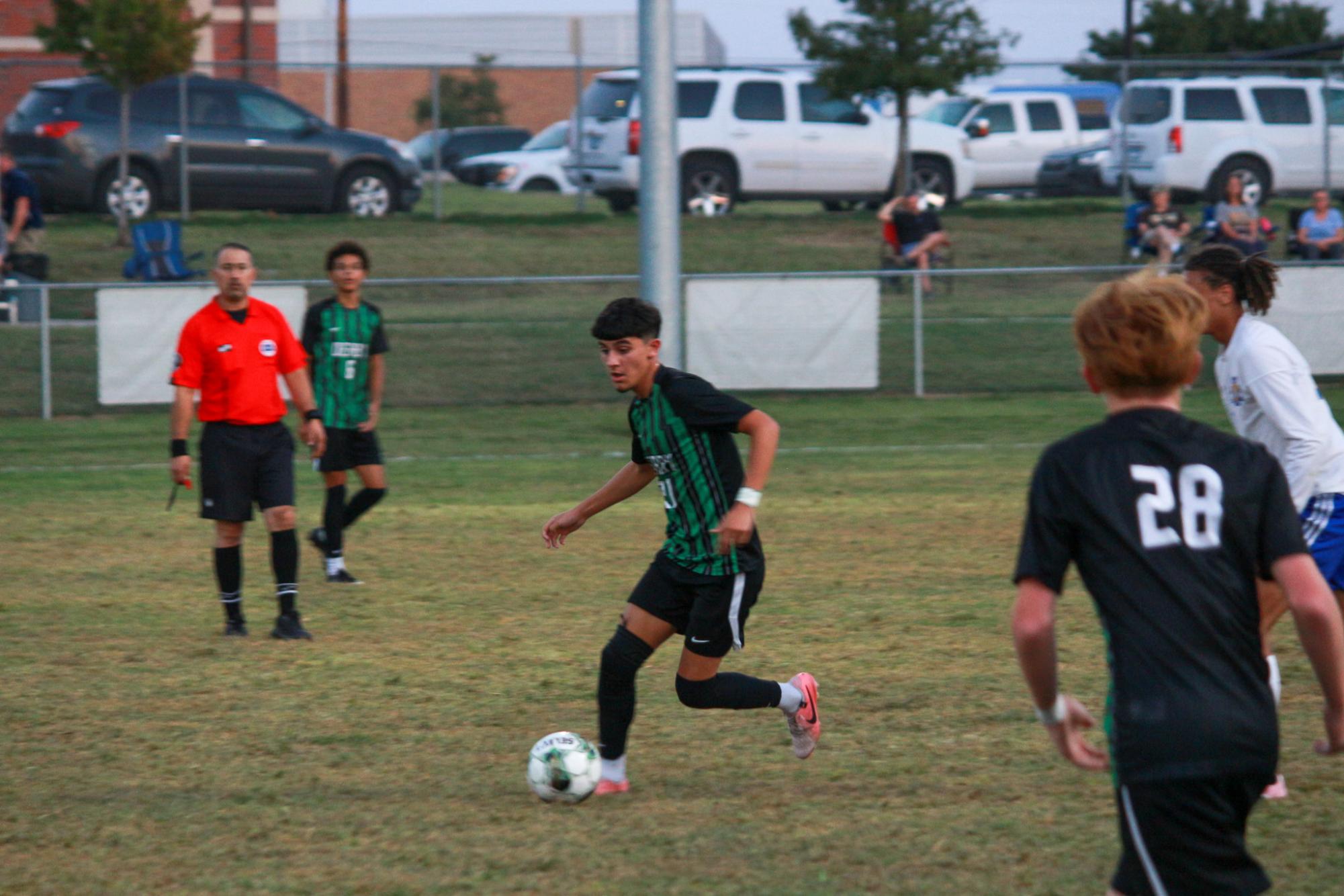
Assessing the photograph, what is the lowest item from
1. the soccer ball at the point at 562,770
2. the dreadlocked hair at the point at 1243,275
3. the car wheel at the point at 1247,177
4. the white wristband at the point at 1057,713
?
the soccer ball at the point at 562,770

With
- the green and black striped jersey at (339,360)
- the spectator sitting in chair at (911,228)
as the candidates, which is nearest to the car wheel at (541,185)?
the spectator sitting in chair at (911,228)

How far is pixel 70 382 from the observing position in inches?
605

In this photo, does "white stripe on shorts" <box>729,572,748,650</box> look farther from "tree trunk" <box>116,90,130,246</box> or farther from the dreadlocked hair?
"tree trunk" <box>116,90,130,246</box>

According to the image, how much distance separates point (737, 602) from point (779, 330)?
1107cm

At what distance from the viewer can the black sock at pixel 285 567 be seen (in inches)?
286

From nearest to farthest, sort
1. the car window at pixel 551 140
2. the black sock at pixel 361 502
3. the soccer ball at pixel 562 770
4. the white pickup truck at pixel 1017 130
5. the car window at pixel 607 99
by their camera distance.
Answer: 1. the soccer ball at pixel 562 770
2. the black sock at pixel 361 502
3. the car window at pixel 607 99
4. the white pickup truck at pixel 1017 130
5. the car window at pixel 551 140

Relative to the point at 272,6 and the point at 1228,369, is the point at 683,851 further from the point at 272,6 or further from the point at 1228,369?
the point at 272,6

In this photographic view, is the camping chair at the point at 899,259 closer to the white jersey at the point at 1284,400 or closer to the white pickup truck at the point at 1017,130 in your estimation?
the white pickup truck at the point at 1017,130

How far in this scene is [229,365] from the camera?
717 centimetres

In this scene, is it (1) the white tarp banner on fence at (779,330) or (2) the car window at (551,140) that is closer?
(1) the white tarp banner on fence at (779,330)

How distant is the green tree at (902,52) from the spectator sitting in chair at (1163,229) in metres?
3.77

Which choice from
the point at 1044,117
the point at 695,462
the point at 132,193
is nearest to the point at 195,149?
the point at 132,193

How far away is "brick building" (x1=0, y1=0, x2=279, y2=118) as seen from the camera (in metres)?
22.8

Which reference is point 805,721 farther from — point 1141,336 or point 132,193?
point 132,193
